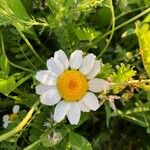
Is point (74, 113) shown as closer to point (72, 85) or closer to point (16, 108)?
point (72, 85)

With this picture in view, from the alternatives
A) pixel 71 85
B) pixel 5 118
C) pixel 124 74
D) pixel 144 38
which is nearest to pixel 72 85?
pixel 71 85

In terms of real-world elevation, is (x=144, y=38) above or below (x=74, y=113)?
above

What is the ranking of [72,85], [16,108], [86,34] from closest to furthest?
[72,85], [86,34], [16,108]

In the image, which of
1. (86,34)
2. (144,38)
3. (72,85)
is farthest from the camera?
(86,34)

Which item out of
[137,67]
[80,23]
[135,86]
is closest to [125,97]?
[135,86]

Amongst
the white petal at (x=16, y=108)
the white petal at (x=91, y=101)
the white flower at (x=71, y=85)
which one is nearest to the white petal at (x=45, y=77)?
the white flower at (x=71, y=85)

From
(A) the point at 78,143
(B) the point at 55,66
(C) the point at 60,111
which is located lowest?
(A) the point at 78,143
